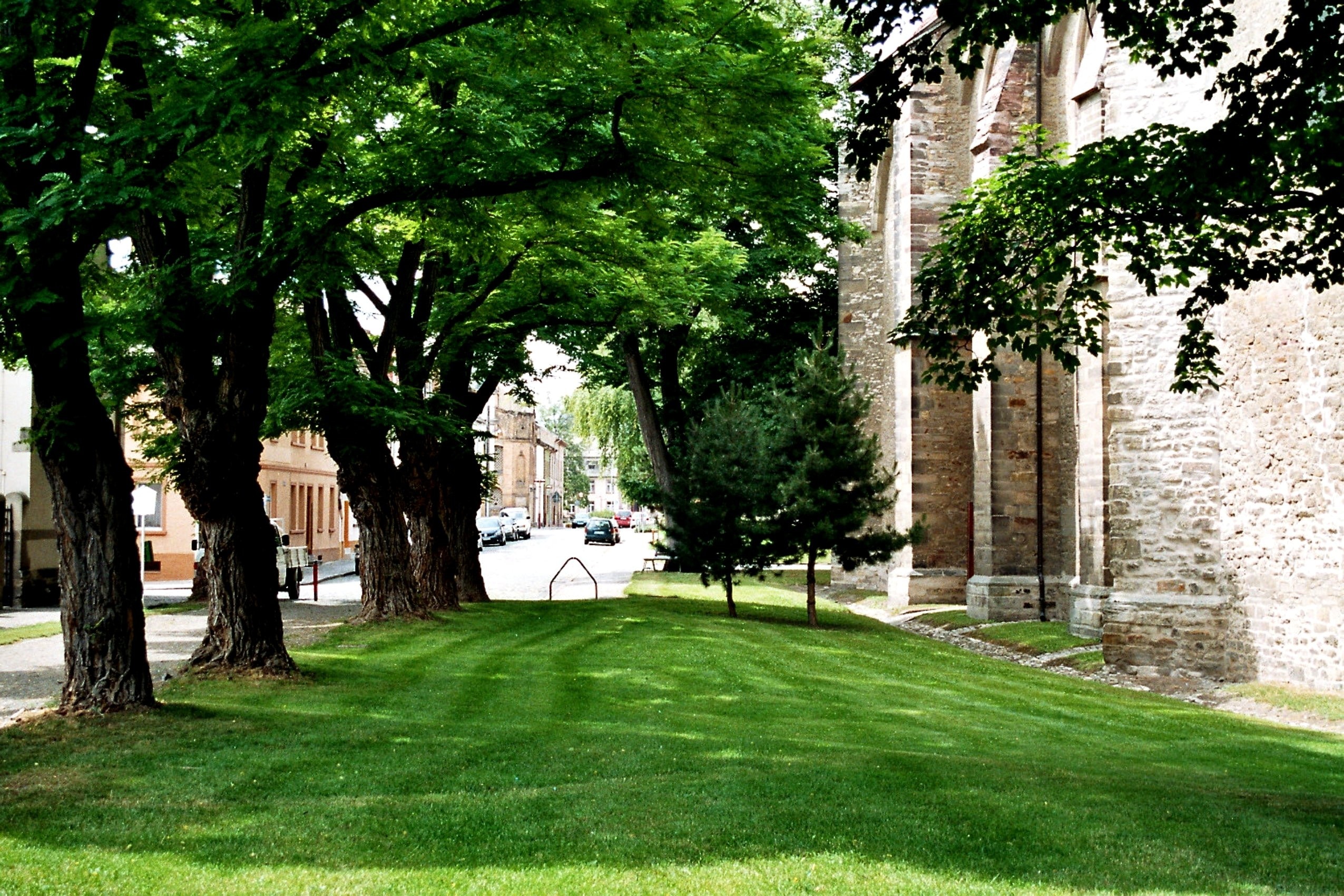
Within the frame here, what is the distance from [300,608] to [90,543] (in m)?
16.2

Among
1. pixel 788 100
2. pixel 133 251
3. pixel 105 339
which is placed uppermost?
pixel 788 100

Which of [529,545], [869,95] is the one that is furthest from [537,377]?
[529,545]

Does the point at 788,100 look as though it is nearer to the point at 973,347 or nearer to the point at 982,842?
the point at 982,842

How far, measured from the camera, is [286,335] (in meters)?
22.1

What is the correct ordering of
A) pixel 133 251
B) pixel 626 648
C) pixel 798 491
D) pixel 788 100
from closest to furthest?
1. pixel 788 100
2. pixel 133 251
3. pixel 626 648
4. pixel 798 491

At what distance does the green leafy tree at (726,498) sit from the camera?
22844mm

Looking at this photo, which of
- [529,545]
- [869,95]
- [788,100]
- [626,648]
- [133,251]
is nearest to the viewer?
[869,95]

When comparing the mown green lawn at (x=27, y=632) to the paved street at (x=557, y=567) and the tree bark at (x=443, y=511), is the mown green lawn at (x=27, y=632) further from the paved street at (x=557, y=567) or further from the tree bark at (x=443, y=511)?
the paved street at (x=557, y=567)

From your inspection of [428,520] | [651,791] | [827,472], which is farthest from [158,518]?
[651,791]

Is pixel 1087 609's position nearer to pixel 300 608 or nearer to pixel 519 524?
pixel 300 608

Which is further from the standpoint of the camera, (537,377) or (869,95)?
(537,377)

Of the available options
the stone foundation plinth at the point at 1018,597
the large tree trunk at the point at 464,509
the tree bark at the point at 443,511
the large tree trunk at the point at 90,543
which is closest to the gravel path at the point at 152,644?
the large tree trunk at the point at 90,543

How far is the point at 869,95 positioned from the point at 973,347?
18.2m

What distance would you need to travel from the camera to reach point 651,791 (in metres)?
7.36
